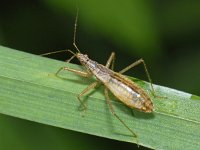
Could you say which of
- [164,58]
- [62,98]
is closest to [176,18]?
[164,58]

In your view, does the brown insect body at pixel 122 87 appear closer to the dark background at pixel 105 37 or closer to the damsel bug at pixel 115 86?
the damsel bug at pixel 115 86

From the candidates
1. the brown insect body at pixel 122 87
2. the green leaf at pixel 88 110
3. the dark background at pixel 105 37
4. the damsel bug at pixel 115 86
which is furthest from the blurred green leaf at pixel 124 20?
the green leaf at pixel 88 110

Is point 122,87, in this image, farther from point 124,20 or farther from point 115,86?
point 124,20

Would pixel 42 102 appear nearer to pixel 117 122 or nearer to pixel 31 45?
pixel 117 122

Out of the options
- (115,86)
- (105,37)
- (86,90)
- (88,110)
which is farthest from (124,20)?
(88,110)

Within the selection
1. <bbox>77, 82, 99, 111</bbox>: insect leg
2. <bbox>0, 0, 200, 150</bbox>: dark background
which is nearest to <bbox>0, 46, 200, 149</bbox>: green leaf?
<bbox>77, 82, 99, 111</bbox>: insect leg
